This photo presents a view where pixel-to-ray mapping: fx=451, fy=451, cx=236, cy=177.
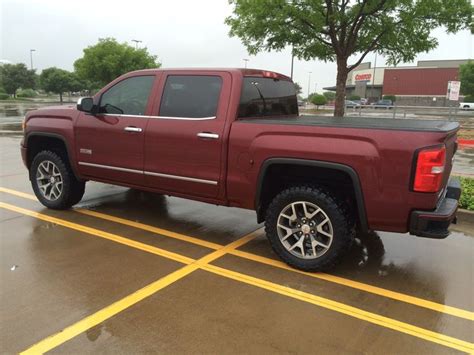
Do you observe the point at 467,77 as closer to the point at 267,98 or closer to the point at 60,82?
the point at 60,82

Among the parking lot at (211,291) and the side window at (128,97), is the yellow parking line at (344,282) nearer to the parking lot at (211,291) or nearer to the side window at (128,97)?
the parking lot at (211,291)

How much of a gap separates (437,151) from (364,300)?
1.34 meters

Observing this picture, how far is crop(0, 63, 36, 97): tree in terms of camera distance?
59.5m

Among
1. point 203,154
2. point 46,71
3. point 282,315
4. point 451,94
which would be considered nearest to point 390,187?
point 282,315

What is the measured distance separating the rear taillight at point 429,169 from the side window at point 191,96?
6.76 feet

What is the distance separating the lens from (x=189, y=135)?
4.70 meters

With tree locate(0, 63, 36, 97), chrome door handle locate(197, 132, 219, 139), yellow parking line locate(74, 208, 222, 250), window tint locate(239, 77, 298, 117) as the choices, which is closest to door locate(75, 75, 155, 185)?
yellow parking line locate(74, 208, 222, 250)

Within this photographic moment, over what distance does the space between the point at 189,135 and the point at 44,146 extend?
2676 mm

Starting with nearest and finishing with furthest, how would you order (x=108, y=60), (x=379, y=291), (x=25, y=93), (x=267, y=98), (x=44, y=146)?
(x=379, y=291) → (x=267, y=98) → (x=44, y=146) → (x=108, y=60) → (x=25, y=93)

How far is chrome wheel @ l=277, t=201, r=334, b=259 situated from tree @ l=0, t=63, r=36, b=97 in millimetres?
64556

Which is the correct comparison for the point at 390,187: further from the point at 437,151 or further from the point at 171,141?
the point at 171,141

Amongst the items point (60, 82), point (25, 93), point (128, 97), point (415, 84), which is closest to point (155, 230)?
point (128, 97)

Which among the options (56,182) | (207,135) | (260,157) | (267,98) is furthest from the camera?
(56,182)

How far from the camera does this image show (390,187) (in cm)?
372
